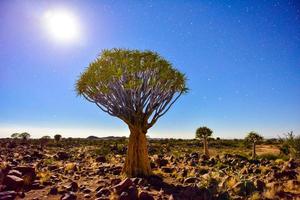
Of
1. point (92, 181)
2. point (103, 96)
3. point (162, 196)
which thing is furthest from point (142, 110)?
point (162, 196)

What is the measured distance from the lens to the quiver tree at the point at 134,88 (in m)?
13.1

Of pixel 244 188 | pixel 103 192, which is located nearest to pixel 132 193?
pixel 103 192

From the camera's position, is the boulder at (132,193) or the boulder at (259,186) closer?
the boulder at (132,193)

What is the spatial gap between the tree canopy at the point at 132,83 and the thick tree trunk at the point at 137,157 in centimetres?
55

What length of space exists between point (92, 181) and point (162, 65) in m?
6.21

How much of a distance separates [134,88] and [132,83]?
0.28 m

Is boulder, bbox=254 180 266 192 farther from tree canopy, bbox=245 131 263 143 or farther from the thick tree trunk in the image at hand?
tree canopy, bbox=245 131 263 143

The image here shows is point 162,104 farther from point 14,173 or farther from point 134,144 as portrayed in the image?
point 14,173

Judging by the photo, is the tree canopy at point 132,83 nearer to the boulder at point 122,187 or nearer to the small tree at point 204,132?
the boulder at point 122,187

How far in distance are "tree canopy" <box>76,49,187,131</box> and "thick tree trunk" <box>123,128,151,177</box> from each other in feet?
1.82

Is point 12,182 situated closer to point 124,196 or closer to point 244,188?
point 124,196

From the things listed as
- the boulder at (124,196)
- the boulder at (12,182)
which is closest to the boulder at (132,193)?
the boulder at (124,196)

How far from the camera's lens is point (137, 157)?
42.4ft

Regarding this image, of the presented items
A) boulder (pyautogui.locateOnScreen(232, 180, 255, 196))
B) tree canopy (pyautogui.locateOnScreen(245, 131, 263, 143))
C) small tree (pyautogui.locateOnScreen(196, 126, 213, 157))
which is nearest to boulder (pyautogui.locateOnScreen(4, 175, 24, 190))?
boulder (pyautogui.locateOnScreen(232, 180, 255, 196))
